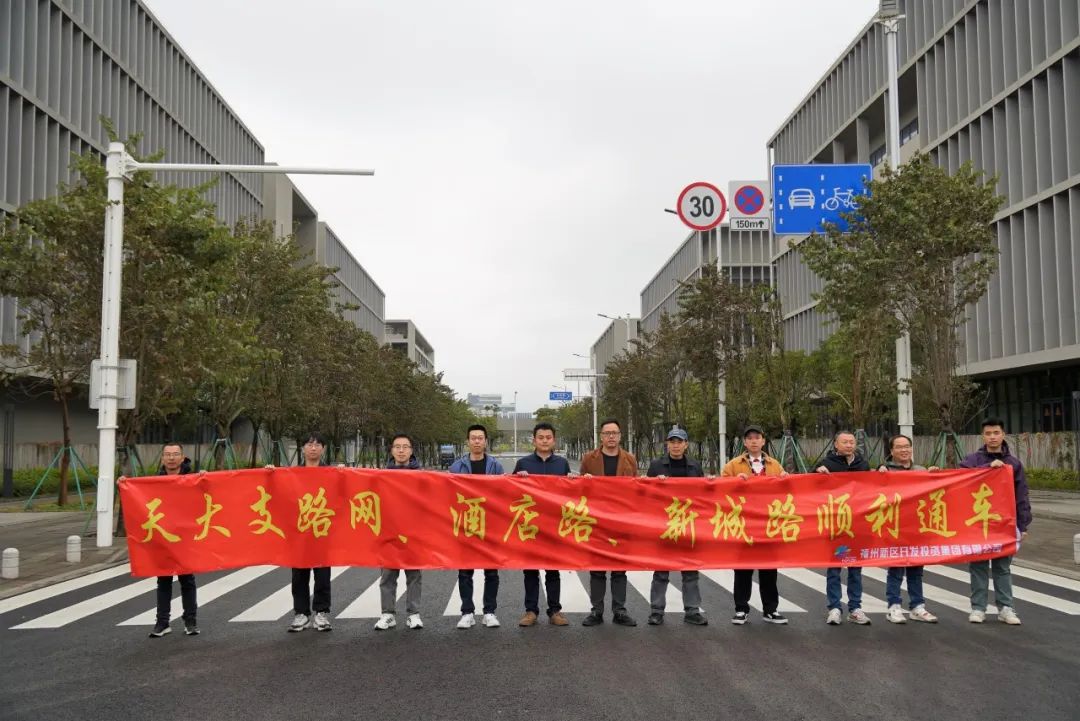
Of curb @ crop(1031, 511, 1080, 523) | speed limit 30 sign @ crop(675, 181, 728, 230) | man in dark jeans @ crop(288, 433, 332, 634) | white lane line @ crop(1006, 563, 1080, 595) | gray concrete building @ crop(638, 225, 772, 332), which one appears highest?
gray concrete building @ crop(638, 225, 772, 332)

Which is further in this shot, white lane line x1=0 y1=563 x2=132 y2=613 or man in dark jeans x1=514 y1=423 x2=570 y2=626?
white lane line x1=0 y1=563 x2=132 y2=613

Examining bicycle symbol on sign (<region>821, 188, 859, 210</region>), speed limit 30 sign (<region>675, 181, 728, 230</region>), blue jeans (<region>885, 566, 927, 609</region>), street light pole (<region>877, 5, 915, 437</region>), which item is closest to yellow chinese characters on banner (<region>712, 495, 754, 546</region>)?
blue jeans (<region>885, 566, 927, 609</region>)

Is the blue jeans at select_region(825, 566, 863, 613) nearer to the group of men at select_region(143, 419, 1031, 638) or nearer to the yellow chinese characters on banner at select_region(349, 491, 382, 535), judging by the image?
the group of men at select_region(143, 419, 1031, 638)

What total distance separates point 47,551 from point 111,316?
3.86 metres

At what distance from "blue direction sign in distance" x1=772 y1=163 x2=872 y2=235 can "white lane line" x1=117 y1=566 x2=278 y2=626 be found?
13.0 metres

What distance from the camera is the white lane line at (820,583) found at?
31.0ft

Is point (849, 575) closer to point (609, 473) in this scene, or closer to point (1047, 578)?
point (609, 473)

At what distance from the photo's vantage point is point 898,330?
706 inches

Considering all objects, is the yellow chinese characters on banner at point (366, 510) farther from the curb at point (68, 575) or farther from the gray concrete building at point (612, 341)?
the gray concrete building at point (612, 341)

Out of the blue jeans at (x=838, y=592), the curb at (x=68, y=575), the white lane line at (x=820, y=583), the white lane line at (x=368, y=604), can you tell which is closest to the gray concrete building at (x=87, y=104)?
the curb at (x=68, y=575)

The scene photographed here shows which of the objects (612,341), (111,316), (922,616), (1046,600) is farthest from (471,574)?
(612,341)

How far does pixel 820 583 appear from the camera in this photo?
1115cm

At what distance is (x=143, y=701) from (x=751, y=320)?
28.8m

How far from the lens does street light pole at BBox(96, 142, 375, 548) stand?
47.3 feet
